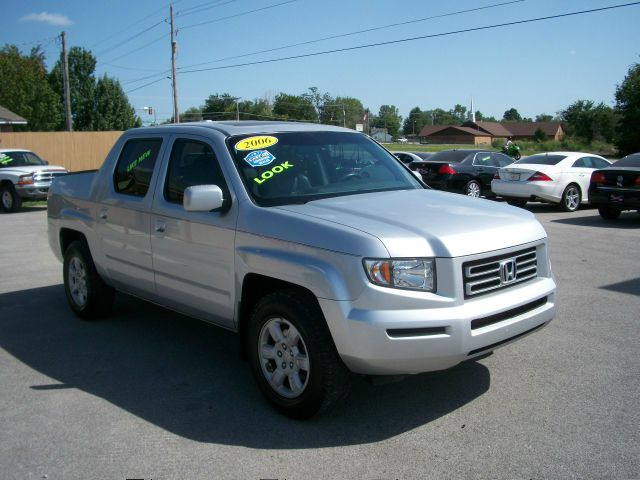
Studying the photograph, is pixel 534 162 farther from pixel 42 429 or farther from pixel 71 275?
pixel 42 429

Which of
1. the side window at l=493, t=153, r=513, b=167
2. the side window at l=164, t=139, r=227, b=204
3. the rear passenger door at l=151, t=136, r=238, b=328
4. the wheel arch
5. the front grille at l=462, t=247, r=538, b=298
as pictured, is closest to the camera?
the front grille at l=462, t=247, r=538, b=298

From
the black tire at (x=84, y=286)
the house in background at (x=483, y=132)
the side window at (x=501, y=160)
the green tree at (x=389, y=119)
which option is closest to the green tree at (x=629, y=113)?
the side window at (x=501, y=160)

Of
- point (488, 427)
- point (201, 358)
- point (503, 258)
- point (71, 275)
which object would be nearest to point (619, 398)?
point (488, 427)

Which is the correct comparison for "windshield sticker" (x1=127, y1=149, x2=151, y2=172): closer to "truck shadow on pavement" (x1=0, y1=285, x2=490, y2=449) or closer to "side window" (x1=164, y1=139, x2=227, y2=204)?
"side window" (x1=164, y1=139, x2=227, y2=204)

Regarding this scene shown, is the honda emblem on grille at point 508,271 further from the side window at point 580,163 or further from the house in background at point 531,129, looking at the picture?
the house in background at point 531,129

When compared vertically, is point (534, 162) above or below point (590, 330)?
above

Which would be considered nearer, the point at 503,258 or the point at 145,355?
the point at 503,258

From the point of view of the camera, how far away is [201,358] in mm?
5332

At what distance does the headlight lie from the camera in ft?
12.0

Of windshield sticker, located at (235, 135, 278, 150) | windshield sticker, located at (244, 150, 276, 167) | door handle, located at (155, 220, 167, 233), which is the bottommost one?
door handle, located at (155, 220, 167, 233)

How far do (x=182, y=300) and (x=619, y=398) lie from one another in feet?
10.6

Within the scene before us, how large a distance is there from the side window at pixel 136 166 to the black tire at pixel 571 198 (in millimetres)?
12390

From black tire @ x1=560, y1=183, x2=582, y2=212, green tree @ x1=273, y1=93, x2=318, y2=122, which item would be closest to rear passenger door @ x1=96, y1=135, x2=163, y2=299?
black tire @ x1=560, y1=183, x2=582, y2=212

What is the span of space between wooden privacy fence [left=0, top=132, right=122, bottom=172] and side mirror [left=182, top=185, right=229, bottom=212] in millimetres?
30105
